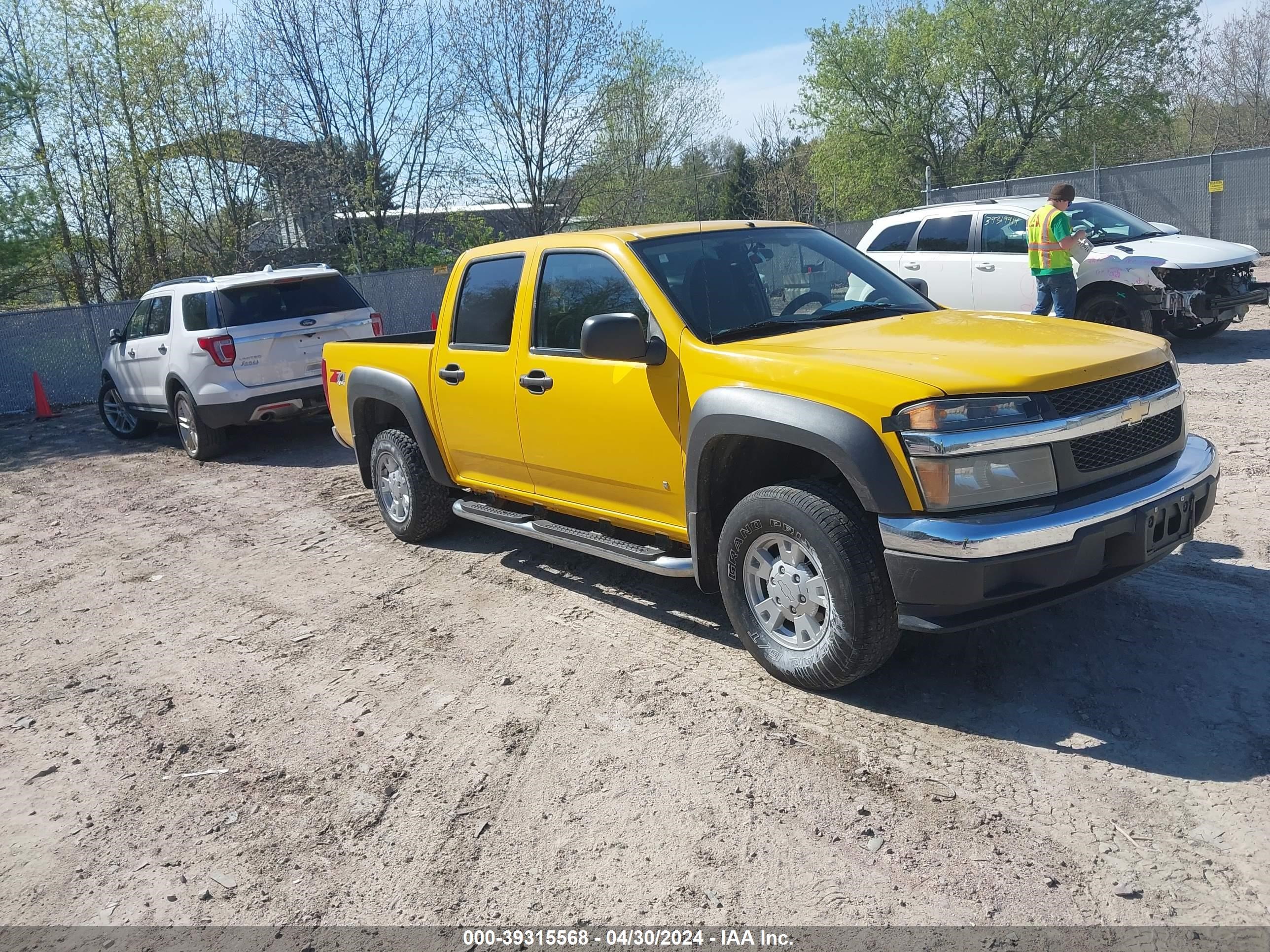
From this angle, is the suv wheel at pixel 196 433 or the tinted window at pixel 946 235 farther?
the tinted window at pixel 946 235

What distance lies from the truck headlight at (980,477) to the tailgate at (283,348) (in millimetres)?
7793

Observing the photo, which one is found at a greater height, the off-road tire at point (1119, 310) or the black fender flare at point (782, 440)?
the black fender flare at point (782, 440)

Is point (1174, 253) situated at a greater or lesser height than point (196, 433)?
greater

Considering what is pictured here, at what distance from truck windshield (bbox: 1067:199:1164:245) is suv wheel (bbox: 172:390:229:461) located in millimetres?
9430

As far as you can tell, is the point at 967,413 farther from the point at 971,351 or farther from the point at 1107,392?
the point at 1107,392

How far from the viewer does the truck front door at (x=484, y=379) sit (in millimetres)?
5477

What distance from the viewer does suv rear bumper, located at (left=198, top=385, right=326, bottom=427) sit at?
33.0 feet

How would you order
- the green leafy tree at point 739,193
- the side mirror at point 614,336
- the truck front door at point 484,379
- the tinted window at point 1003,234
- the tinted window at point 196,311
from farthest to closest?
the green leafy tree at point 739,193
the tinted window at point 1003,234
the tinted window at point 196,311
the truck front door at point 484,379
the side mirror at point 614,336

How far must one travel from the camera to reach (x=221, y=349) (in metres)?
9.92

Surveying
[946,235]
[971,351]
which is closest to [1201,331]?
[946,235]

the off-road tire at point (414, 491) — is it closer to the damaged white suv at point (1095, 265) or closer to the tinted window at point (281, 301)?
the tinted window at point (281, 301)

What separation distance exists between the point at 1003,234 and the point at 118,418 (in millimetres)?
11063

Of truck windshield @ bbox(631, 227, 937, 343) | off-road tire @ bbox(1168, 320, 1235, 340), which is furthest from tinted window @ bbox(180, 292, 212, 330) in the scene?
off-road tire @ bbox(1168, 320, 1235, 340)

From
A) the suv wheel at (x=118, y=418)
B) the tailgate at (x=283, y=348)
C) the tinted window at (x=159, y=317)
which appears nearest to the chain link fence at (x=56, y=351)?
the suv wheel at (x=118, y=418)
